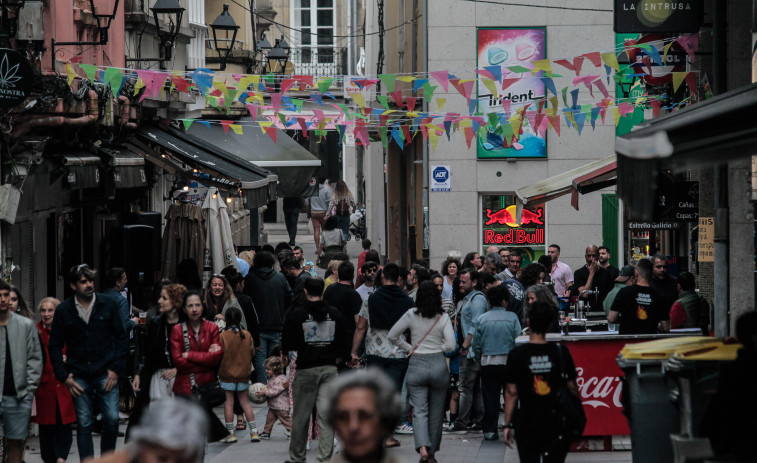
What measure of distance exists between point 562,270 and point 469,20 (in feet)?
21.4

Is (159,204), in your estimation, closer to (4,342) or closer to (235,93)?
(235,93)

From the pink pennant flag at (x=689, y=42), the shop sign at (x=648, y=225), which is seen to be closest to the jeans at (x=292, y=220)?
the shop sign at (x=648, y=225)

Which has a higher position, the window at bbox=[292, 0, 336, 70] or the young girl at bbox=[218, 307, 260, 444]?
the window at bbox=[292, 0, 336, 70]

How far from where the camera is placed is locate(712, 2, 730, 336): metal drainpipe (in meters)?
10.8

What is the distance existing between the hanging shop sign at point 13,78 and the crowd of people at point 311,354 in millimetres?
1941

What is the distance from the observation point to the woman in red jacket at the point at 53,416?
10.8 meters

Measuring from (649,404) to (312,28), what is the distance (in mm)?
55652

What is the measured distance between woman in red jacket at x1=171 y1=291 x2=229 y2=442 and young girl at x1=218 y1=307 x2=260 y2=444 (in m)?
1.89

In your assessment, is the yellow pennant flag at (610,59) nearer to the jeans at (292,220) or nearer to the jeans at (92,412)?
the jeans at (92,412)

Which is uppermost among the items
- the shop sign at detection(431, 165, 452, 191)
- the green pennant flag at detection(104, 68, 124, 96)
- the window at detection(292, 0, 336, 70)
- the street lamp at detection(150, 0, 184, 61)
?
the window at detection(292, 0, 336, 70)

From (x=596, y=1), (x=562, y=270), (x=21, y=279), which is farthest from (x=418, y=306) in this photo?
(x=596, y=1)

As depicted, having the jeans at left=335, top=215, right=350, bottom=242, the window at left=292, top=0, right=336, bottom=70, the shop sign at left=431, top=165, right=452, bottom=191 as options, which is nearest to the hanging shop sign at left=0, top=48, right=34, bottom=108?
the shop sign at left=431, top=165, right=452, bottom=191

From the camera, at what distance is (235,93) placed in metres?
16.6

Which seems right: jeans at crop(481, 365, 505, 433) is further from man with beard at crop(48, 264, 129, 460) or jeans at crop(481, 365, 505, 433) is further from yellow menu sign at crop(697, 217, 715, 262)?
man with beard at crop(48, 264, 129, 460)
